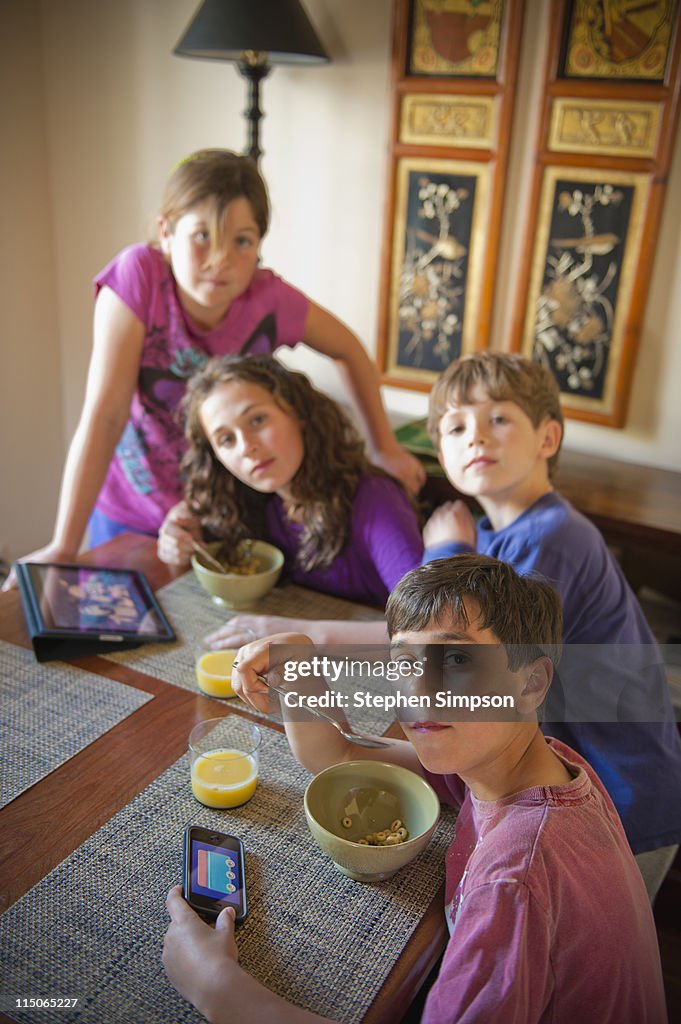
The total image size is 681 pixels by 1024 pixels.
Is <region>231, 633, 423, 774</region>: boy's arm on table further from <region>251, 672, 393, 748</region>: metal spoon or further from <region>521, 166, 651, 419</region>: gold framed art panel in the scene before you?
<region>521, 166, 651, 419</region>: gold framed art panel

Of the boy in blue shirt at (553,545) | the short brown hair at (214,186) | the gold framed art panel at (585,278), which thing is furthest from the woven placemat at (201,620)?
the gold framed art panel at (585,278)

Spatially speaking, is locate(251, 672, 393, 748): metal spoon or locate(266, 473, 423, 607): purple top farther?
locate(266, 473, 423, 607): purple top

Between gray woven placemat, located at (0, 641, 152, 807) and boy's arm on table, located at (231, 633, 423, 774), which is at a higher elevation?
boy's arm on table, located at (231, 633, 423, 774)

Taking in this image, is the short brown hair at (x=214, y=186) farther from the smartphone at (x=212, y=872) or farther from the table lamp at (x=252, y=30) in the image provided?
the smartphone at (x=212, y=872)

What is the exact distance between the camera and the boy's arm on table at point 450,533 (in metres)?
1.54

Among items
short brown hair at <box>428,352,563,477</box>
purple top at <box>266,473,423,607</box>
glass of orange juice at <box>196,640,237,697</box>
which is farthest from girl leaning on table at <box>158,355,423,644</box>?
glass of orange juice at <box>196,640,237,697</box>

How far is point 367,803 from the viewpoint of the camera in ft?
3.63

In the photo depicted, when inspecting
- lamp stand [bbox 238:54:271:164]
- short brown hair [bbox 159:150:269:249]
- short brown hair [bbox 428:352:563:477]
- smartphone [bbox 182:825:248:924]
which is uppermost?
lamp stand [bbox 238:54:271:164]

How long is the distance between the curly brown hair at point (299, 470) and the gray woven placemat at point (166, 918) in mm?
695

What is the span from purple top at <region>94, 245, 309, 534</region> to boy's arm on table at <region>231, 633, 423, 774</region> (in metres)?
0.93

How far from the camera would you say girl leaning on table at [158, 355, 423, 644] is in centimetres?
165

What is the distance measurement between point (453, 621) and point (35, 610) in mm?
835

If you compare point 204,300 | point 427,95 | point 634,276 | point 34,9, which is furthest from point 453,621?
point 34,9

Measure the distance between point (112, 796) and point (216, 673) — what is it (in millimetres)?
269
